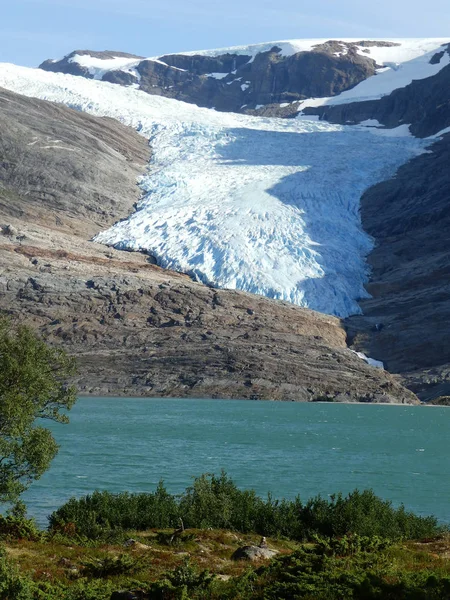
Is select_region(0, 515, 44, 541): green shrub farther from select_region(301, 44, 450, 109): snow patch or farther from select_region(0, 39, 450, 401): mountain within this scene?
select_region(301, 44, 450, 109): snow patch

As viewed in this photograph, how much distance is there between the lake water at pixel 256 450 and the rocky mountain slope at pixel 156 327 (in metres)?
6.95

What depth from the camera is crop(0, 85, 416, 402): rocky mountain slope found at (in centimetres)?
8319

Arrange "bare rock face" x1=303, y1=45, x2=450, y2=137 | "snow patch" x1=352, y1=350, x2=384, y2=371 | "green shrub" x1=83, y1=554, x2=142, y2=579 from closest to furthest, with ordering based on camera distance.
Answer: "green shrub" x1=83, y1=554, x2=142, y2=579
"snow patch" x1=352, y1=350, x2=384, y2=371
"bare rock face" x1=303, y1=45, x2=450, y2=137

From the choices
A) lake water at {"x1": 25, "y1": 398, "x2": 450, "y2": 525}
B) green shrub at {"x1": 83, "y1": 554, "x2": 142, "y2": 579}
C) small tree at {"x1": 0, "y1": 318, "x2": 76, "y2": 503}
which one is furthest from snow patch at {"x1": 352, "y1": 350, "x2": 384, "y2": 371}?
green shrub at {"x1": 83, "y1": 554, "x2": 142, "y2": 579}

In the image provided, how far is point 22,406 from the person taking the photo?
2078 cm

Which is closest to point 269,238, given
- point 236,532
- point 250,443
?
point 250,443

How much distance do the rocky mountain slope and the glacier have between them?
4.44 meters

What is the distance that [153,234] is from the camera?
10631 cm

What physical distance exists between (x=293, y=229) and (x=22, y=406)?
283 feet

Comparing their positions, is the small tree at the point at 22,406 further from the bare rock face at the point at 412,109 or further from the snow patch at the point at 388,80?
the snow patch at the point at 388,80

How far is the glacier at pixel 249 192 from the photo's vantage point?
99.8 meters

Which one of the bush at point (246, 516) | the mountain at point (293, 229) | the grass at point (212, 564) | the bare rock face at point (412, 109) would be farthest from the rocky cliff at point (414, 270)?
the grass at point (212, 564)

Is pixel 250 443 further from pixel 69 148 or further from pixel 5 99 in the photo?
pixel 5 99

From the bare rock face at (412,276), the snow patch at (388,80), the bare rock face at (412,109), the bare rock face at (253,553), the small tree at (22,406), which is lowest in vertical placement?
the bare rock face at (253,553)
